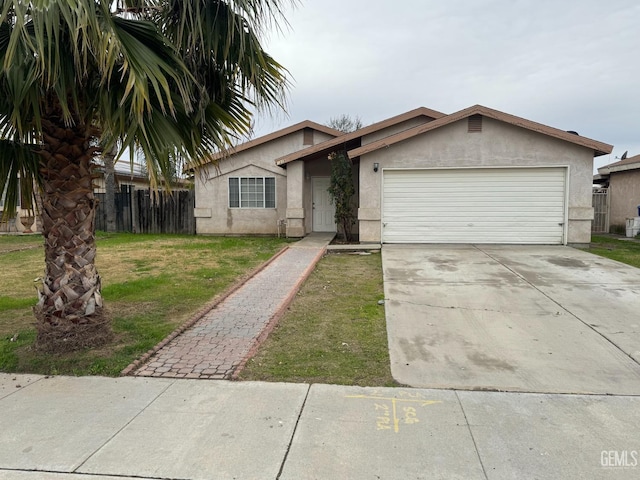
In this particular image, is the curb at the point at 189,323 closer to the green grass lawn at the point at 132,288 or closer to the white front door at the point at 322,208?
the green grass lawn at the point at 132,288

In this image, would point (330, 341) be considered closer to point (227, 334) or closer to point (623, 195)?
point (227, 334)

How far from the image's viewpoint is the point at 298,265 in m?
10.2

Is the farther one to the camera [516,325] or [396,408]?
[516,325]

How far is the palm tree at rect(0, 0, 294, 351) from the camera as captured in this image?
3.89 metres

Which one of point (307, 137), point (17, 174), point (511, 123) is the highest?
point (307, 137)

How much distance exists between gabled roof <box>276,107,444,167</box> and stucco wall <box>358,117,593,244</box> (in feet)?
4.74

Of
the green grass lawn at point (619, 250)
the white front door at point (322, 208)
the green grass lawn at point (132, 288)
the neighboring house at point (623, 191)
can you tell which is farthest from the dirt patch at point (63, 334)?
the neighboring house at point (623, 191)

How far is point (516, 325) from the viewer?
584 centimetres

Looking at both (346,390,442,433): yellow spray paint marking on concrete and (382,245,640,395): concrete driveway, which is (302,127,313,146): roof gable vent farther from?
(346,390,442,433): yellow spray paint marking on concrete

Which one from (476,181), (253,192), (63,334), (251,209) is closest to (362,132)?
(476,181)

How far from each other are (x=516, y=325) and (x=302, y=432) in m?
3.76

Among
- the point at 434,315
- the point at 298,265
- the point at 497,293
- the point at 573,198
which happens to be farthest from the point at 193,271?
the point at 573,198

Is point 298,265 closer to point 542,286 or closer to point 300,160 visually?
point 542,286

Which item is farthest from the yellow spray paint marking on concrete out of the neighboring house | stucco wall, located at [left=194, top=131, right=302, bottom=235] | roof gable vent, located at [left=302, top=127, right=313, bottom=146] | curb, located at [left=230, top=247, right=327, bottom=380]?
the neighboring house
